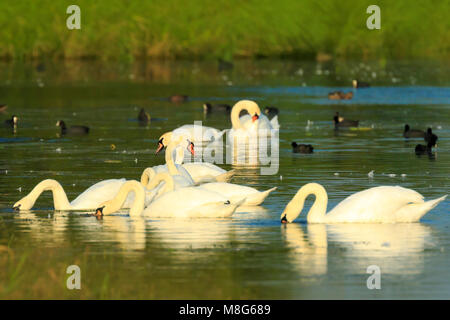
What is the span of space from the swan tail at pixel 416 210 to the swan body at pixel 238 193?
2144 millimetres

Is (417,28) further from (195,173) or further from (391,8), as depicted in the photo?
(195,173)

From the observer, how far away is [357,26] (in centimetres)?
7831

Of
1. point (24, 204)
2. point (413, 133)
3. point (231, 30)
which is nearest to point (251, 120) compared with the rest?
point (413, 133)

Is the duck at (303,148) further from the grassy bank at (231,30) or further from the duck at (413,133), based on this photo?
the grassy bank at (231,30)

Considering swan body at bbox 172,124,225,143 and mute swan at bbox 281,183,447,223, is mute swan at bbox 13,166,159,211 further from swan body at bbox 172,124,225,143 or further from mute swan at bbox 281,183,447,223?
swan body at bbox 172,124,225,143

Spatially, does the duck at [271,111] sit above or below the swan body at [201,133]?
above

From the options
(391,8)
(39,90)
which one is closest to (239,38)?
(391,8)

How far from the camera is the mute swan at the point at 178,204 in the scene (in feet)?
56.2

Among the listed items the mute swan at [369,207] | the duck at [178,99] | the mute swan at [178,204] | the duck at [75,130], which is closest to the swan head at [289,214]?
the mute swan at [369,207]

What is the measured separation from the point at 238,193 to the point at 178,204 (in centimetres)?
122

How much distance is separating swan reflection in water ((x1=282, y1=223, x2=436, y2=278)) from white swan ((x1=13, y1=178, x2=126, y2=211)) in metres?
3.18

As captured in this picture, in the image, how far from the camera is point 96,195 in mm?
18203

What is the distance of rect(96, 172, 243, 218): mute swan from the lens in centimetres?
1712

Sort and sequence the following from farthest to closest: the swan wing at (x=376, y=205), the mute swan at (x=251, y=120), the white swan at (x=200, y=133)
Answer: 1. the mute swan at (x=251, y=120)
2. the white swan at (x=200, y=133)
3. the swan wing at (x=376, y=205)
